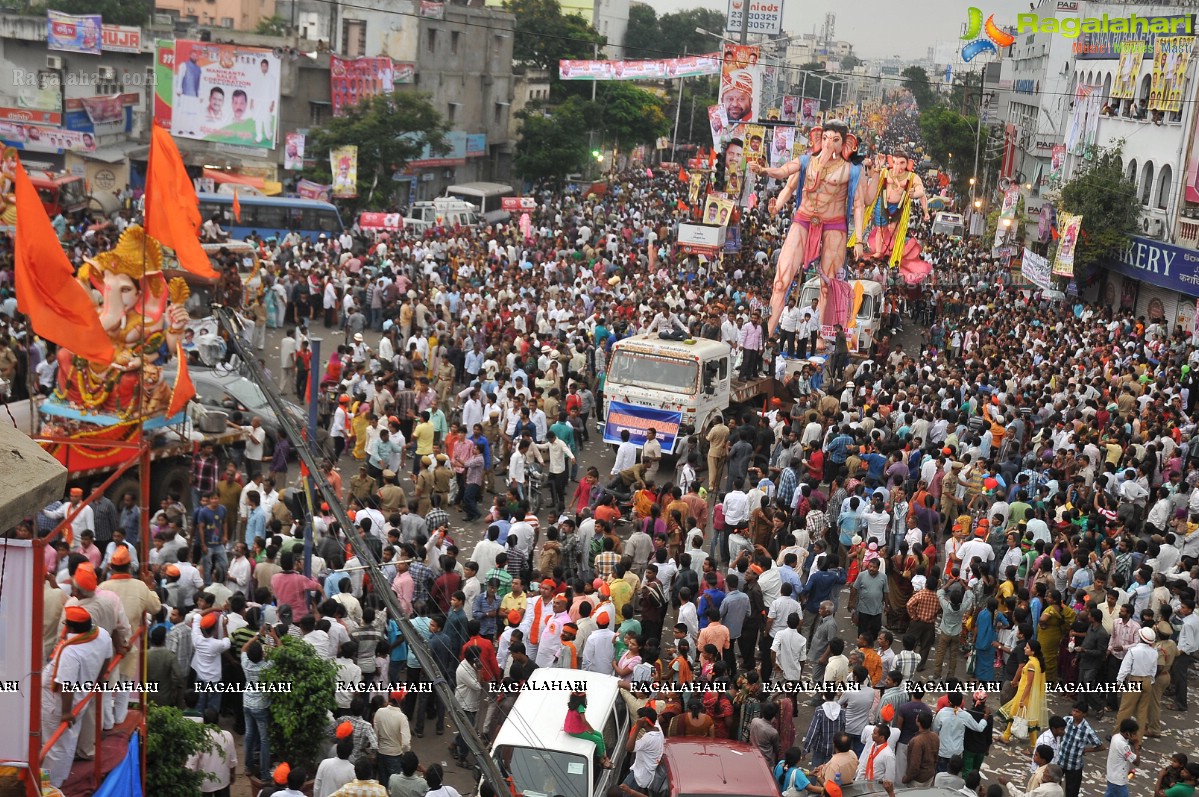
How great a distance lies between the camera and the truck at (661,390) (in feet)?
62.0

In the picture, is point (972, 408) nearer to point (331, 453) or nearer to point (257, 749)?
point (331, 453)

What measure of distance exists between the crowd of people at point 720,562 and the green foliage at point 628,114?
45.3 metres

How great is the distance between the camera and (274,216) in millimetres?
36594

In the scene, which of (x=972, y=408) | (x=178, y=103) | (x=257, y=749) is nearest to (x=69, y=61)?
(x=178, y=103)

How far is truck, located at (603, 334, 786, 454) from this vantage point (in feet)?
62.0

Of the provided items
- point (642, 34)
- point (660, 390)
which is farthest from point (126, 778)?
point (642, 34)

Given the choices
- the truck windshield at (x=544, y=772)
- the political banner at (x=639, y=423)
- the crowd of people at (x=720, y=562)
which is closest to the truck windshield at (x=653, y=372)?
the political banner at (x=639, y=423)

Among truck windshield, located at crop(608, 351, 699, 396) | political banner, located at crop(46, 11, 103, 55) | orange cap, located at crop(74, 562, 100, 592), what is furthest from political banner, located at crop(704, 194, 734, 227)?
orange cap, located at crop(74, 562, 100, 592)

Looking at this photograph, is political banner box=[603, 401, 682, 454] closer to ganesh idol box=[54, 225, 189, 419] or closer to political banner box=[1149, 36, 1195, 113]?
ganesh idol box=[54, 225, 189, 419]

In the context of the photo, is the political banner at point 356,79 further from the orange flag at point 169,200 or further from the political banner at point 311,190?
the orange flag at point 169,200

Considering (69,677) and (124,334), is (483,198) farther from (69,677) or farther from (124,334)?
(69,677)

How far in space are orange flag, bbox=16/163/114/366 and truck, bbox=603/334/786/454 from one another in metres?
10.9

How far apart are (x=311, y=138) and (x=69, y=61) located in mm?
8655

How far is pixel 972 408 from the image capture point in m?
19.8
